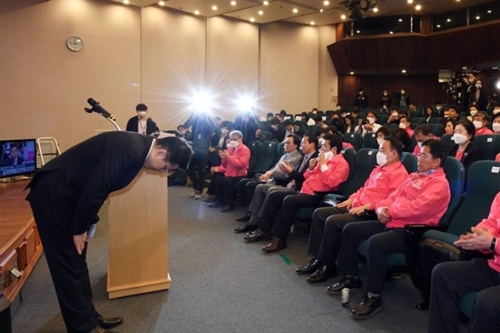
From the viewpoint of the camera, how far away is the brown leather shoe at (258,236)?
403cm

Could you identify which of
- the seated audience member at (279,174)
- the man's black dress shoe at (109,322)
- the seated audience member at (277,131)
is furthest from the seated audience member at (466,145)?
the seated audience member at (277,131)

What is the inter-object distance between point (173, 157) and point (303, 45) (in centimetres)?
1219

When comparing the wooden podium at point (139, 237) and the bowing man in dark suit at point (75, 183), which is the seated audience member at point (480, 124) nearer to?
the wooden podium at point (139, 237)

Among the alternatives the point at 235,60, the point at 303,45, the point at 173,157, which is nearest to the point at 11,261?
the point at 173,157

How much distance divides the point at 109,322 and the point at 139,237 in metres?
0.63

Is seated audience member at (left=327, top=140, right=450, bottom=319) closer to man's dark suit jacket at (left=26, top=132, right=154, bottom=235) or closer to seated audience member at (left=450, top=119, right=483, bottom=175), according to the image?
seated audience member at (left=450, top=119, right=483, bottom=175)

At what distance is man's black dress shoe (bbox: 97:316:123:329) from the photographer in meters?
2.32

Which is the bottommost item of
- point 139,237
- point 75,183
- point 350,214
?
point 139,237

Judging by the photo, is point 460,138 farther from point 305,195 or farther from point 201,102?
point 201,102

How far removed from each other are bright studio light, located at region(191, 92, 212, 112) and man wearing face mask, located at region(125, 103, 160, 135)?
5.42 metres

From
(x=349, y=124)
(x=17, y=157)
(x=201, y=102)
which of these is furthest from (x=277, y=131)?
(x=17, y=157)

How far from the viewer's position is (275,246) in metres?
3.71

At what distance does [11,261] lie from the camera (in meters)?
2.46

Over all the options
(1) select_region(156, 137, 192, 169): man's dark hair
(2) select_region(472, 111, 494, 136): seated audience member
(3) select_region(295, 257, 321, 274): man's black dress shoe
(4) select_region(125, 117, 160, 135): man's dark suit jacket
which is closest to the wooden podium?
(1) select_region(156, 137, 192, 169): man's dark hair
